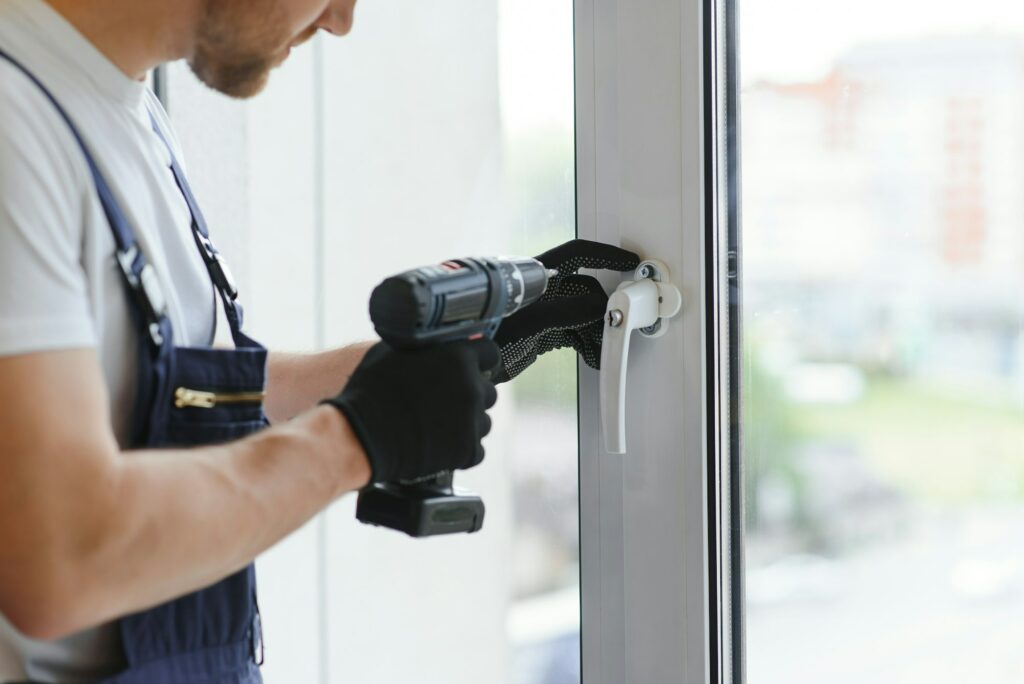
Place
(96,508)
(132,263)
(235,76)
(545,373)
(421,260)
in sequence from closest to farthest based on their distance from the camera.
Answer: (96,508) < (132,263) < (235,76) < (545,373) < (421,260)

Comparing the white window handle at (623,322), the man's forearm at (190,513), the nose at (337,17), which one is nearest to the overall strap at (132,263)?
the man's forearm at (190,513)

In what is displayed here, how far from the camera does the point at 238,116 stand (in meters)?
1.30

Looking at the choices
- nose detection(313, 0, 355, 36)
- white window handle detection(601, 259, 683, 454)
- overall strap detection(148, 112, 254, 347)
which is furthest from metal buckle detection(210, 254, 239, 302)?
white window handle detection(601, 259, 683, 454)

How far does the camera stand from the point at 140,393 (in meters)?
0.71

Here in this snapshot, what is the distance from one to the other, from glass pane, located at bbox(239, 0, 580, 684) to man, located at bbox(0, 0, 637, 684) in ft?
0.97

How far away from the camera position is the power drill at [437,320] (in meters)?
0.75

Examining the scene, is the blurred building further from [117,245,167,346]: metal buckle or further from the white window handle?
[117,245,167,346]: metal buckle

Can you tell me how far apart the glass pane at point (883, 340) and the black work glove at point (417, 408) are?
0.98 feet

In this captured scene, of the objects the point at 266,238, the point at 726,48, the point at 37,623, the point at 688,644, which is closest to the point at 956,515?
the point at 688,644

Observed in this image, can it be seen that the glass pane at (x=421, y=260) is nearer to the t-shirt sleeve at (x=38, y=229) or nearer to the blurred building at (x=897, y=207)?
the blurred building at (x=897, y=207)

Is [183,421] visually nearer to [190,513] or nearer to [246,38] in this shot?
[190,513]

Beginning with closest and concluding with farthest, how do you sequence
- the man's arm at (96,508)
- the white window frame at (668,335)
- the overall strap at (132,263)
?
the man's arm at (96,508), the overall strap at (132,263), the white window frame at (668,335)

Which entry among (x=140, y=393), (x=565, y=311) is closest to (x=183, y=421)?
(x=140, y=393)

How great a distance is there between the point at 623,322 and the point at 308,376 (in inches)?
13.0
